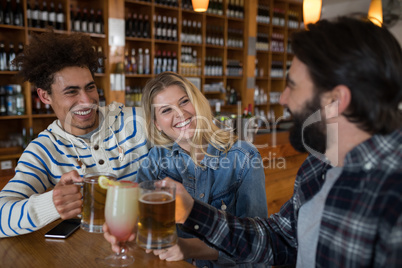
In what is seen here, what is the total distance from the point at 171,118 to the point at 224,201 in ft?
1.50

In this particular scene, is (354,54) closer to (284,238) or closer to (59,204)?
(284,238)

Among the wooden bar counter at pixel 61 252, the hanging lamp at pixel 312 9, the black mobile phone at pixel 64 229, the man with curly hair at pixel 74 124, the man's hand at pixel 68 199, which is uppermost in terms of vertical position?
the hanging lamp at pixel 312 9

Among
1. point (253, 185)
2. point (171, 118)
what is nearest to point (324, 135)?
point (253, 185)

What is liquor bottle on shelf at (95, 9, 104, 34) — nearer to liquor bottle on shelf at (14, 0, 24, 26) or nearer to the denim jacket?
liquor bottle on shelf at (14, 0, 24, 26)

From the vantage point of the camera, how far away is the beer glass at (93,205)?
0.97 metres

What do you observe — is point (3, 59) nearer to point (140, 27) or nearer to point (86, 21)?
point (86, 21)

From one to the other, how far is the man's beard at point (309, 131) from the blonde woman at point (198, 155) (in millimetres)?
399

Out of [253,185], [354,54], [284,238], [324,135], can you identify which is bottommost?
[284,238]

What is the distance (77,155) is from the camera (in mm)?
1704

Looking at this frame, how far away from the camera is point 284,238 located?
3.84 ft

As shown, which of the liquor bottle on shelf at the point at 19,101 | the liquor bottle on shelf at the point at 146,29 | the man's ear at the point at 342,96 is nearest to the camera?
the man's ear at the point at 342,96

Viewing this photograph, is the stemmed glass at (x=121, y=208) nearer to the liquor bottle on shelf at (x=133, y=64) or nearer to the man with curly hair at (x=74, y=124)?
the man with curly hair at (x=74, y=124)

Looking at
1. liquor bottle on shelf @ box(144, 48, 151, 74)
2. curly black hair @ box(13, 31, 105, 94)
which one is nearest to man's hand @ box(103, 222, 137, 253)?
curly black hair @ box(13, 31, 105, 94)

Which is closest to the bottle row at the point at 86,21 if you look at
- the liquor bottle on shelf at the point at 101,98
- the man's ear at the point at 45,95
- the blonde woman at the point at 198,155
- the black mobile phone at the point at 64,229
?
the liquor bottle on shelf at the point at 101,98
